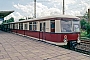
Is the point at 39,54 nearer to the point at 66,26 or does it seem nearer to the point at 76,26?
the point at 66,26

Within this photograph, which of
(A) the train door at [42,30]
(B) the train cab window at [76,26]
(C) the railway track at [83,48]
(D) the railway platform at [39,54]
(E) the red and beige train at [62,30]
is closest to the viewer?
(D) the railway platform at [39,54]

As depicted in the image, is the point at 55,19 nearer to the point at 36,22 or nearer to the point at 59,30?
the point at 59,30

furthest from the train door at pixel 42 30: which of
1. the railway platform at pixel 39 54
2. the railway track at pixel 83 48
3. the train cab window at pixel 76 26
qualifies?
the railway track at pixel 83 48

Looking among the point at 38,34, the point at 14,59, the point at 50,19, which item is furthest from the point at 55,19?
the point at 14,59

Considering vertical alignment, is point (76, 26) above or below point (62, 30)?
above

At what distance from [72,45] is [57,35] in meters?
1.47

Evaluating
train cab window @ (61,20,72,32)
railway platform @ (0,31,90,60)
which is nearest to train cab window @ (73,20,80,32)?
train cab window @ (61,20,72,32)

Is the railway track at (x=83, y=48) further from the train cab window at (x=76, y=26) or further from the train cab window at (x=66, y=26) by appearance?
the train cab window at (x=66, y=26)

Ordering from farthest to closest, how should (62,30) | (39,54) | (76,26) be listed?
1. (76,26)
2. (62,30)
3. (39,54)

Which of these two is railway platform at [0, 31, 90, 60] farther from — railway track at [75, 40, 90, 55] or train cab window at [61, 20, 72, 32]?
railway track at [75, 40, 90, 55]

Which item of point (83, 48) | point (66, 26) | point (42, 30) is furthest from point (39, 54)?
point (83, 48)

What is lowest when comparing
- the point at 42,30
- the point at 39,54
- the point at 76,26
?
the point at 39,54

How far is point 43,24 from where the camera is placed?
13836 mm

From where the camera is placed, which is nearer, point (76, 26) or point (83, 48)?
point (76, 26)
